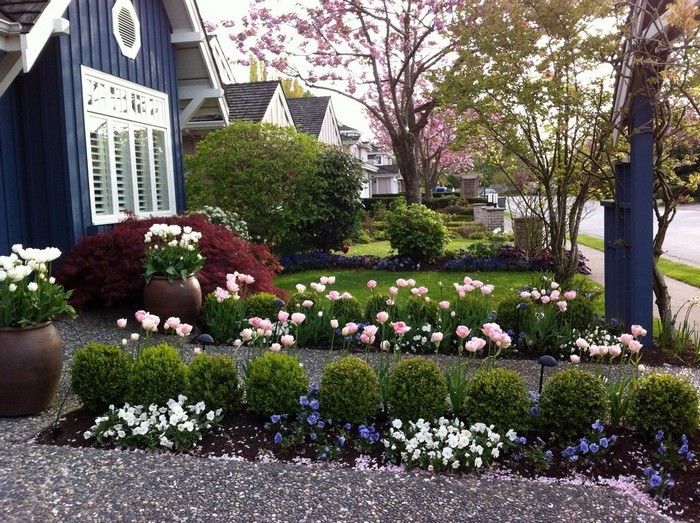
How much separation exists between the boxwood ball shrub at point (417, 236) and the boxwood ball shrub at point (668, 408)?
9.88 m

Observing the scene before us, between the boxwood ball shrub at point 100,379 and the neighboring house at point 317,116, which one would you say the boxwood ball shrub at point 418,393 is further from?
the neighboring house at point 317,116

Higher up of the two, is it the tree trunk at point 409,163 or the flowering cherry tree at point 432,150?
the flowering cherry tree at point 432,150

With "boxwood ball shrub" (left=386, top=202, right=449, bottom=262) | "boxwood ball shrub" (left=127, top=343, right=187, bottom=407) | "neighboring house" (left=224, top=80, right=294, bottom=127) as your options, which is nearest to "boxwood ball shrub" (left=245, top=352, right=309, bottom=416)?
"boxwood ball shrub" (left=127, top=343, right=187, bottom=407)

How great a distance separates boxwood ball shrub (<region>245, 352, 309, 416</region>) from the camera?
3.94m

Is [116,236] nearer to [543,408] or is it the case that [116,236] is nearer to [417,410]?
[417,410]

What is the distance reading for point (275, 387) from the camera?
13.0 ft

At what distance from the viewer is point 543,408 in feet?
12.3

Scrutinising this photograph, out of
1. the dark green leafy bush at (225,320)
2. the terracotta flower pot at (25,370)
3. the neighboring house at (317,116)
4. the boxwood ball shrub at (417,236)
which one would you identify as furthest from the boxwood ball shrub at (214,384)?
the neighboring house at (317,116)

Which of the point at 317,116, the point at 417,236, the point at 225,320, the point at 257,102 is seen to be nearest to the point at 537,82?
the point at 225,320

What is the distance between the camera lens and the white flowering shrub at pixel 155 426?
3680mm

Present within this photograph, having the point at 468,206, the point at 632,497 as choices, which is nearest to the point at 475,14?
the point at 632,497

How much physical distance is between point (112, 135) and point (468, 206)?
25.0 metres

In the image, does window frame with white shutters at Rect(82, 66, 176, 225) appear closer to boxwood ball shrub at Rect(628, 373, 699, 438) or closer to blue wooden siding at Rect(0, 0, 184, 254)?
blue wooden siding at Rect(0, 0, 184, 254)

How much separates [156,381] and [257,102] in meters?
20.2
